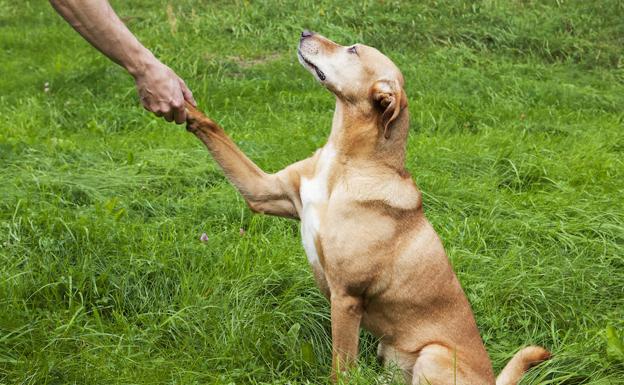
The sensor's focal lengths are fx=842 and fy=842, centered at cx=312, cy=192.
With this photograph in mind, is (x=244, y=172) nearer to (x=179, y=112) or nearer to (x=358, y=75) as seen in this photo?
(x=179, y=112)

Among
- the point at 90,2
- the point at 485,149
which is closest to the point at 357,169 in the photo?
the point at 90,2

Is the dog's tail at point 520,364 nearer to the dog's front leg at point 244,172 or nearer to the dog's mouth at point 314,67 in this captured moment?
the dog's front leg at point 244,172

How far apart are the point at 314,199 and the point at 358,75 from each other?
549 millimetres

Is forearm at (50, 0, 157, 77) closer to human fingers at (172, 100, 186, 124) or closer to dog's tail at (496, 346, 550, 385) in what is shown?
human fingers at (172, 100, 186, 124)

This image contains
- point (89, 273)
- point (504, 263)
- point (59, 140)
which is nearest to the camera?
point (89, 273)

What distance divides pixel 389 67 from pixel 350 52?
0.59ft

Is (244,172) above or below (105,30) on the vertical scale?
below

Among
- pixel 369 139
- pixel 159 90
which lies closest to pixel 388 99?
pixel 369 139

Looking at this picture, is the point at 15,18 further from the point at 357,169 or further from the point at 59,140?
the point at 357,169

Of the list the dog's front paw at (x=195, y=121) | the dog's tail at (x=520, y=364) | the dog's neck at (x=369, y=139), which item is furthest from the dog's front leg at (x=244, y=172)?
the dog's tail at (x=520, y=364)

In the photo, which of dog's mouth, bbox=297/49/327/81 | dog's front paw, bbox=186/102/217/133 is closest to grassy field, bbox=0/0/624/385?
dog's front paw, bbox=186/102/217/133

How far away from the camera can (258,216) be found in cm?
459

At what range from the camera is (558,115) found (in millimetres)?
7207

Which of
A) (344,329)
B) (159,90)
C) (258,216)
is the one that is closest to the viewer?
(344,329)
